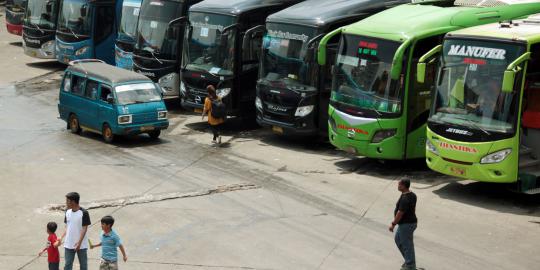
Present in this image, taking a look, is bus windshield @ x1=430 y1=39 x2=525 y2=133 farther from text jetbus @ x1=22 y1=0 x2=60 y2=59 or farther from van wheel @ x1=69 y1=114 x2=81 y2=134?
text jetbus @ x1=22 y1=0 x2=60 y2=59

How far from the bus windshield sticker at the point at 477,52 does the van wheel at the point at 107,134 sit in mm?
9819

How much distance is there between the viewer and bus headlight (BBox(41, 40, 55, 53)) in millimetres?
35562

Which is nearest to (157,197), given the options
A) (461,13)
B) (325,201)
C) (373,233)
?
(325,201)

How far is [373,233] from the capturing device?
1650 cm

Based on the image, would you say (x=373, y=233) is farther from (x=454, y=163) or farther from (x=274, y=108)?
(x=274, y=108)

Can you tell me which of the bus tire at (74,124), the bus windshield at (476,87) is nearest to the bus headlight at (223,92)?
the bus tire at (74,124)

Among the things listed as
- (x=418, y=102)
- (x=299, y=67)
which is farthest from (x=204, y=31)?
(x=418, y=102)

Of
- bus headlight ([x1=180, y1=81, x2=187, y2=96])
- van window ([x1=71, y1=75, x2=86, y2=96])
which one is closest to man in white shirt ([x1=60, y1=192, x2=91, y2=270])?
van window ([x1=71, y1=75, x2=86, y2=96])

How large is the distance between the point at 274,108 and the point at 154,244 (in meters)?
7.95

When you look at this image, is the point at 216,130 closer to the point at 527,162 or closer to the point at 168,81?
the point at 168,81

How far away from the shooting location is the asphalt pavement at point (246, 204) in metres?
15.4

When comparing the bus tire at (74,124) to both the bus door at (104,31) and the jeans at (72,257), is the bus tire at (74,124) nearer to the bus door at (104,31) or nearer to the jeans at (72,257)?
the bus door at (104,31)

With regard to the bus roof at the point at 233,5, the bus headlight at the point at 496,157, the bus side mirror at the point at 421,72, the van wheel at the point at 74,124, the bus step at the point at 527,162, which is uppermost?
the bus roof at the point at 233,5

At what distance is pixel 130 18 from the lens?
30562mm
